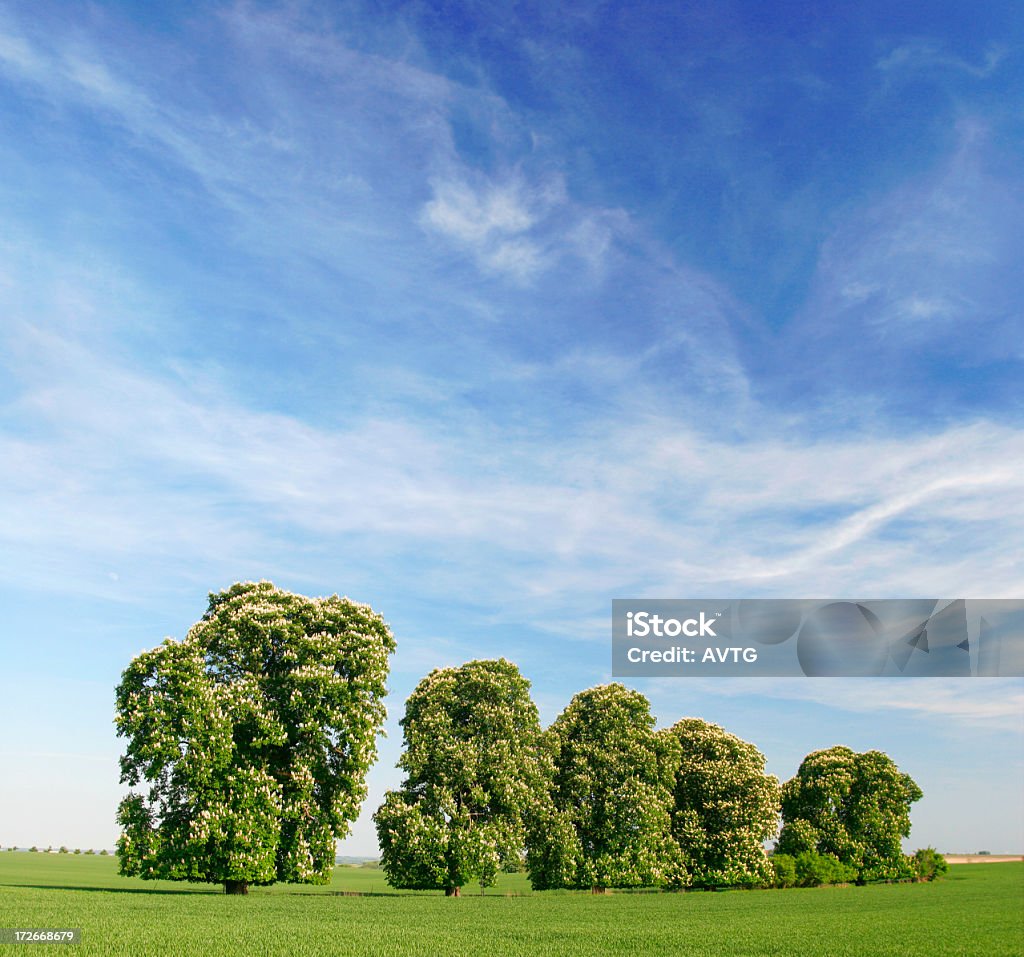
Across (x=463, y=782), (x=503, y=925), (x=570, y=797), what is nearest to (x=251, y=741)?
(x=463, y=782)

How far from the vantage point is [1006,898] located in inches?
2339

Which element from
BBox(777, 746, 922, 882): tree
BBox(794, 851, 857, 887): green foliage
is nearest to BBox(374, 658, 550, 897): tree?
BBox(794, 851, 857, 887): green foliage

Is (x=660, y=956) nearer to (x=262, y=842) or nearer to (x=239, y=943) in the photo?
(x=239, y=943)

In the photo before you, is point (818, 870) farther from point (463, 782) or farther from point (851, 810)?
point (463, 782)

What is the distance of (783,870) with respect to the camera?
7612cm

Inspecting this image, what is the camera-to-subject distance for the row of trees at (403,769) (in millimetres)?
47406

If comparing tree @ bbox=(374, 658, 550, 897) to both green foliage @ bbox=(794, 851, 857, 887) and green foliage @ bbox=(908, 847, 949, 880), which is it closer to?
green foliage @ bbox=(794, 851, 857, 887)

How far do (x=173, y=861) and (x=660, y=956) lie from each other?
32289mm

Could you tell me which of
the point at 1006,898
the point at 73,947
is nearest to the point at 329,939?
the point at 73,947

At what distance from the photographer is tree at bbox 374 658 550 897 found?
55.8 m

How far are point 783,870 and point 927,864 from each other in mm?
29727

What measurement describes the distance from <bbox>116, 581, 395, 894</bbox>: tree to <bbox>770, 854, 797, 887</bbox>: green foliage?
45436 mm

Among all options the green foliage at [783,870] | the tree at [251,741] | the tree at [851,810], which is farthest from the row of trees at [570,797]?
the tree at [251,741]

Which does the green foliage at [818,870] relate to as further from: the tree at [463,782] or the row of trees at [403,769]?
the tree at [463,782]
